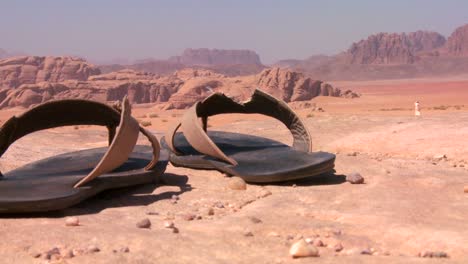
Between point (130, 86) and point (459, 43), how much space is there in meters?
114

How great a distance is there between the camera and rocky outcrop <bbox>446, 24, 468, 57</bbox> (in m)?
140

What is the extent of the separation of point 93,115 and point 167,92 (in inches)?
1588

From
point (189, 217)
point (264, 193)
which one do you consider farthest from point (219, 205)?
point (264, 193)

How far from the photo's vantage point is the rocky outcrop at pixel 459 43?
140m

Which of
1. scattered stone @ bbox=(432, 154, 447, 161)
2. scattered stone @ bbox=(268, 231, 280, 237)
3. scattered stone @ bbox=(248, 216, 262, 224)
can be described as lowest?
scattered stone @ bbox=(432, 154, 447, 161)

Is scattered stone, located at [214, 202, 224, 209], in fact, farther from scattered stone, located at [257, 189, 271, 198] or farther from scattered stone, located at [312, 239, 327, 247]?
scattered stone, located at [312, 239, 327, 247]

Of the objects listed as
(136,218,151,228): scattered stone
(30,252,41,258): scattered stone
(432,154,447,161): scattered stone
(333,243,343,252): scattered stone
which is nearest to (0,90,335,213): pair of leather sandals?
(136,218,151,228): scattered stone

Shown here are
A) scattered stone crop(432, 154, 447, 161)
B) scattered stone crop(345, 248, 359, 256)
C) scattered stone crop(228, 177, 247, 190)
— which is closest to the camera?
scattered stone crop(345, 248, 359, 256)

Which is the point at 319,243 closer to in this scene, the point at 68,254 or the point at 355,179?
the point at 68,254

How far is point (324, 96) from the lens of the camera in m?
39.9

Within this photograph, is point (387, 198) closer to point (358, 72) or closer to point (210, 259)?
point (210, 259)

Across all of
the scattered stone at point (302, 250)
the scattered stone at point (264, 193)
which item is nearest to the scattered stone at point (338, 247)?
the scattered stone at point (302, 250)

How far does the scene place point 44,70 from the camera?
2333 inches

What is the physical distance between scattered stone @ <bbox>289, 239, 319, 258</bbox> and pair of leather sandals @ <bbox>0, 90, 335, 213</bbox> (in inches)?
90.4
